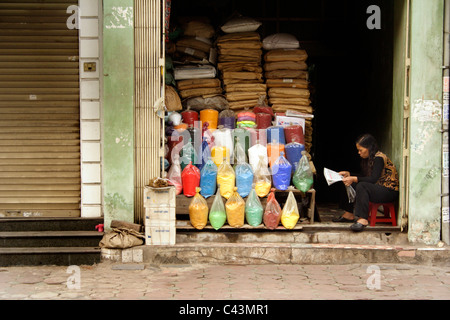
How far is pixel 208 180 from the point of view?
8.52m

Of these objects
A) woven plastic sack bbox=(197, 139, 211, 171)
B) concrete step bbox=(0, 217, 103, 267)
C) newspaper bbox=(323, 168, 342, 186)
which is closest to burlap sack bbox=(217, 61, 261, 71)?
woven plastic sack bbox=(197, 139, 211, 171)

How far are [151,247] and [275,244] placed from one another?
70.0 inches

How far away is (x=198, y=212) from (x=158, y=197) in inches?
25.3

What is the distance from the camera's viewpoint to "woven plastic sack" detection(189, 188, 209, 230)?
27.1 feet

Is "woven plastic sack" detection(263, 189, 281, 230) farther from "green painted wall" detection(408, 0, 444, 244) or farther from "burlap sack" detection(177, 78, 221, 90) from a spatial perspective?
"burlap sack" detection(177, 78, 221, 90)

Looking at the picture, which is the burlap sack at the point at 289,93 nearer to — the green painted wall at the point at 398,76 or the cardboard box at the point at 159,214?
Answer: the green painted wall at the point at 398,76

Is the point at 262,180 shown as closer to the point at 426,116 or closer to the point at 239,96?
the point at 239,96

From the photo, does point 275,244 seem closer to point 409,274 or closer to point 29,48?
point 409,274

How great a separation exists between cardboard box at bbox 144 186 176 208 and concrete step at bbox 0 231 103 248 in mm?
900

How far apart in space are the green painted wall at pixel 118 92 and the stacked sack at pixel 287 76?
116 inches

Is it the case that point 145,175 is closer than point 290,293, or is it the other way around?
point 290,293

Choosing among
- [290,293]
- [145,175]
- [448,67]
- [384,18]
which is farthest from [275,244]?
[384,18]

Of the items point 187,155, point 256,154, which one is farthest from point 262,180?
point 187,155

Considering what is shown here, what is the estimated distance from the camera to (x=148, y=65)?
826 centimetres
